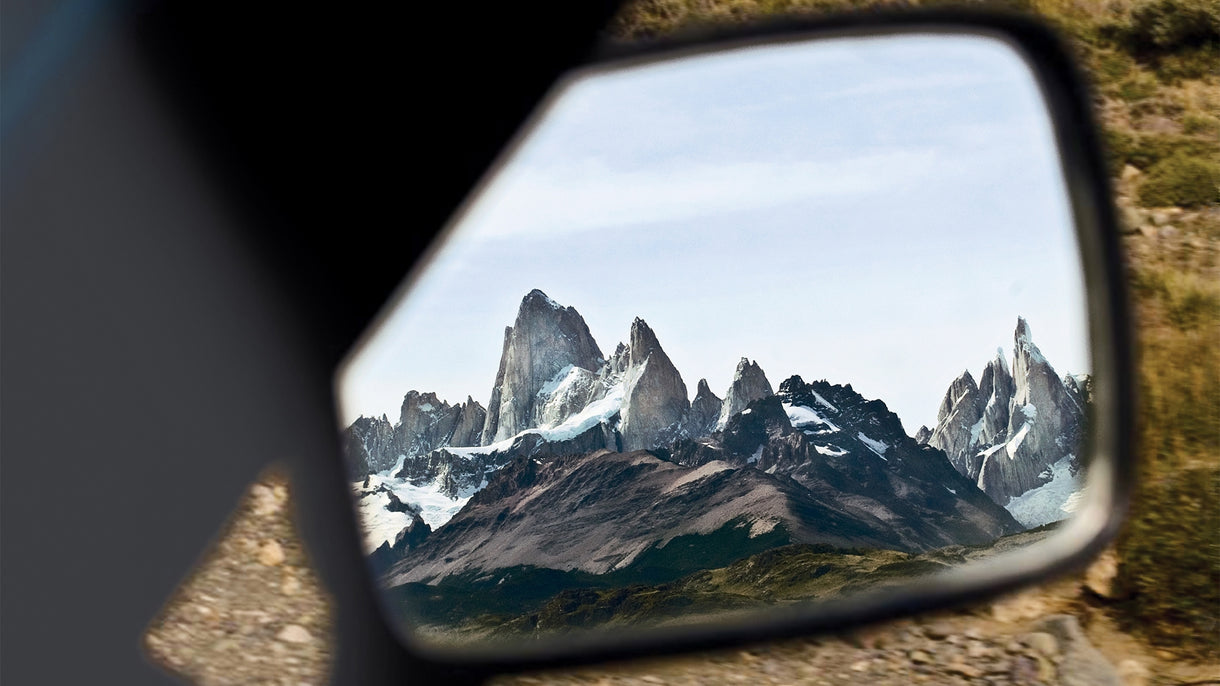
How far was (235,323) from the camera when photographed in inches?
70.2

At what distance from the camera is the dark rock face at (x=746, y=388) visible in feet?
6.70

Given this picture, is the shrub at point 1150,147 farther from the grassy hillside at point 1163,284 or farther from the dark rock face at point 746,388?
the dark rock face at point 746,388

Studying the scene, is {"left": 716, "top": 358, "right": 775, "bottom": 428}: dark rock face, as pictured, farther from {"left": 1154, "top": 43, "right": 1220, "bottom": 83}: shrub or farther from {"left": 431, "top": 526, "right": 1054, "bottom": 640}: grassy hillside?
{"left": 1154, "top": 43, "right": 1220, "bottom": 83}: shrub

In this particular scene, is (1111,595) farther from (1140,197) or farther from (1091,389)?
(1140,197)

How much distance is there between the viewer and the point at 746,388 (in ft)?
6.83

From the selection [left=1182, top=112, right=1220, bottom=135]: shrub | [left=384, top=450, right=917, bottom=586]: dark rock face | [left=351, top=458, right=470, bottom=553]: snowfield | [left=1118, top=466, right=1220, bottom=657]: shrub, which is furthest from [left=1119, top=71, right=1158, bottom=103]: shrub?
[left=351, top=458, right=470, bottom=553]: snowfield

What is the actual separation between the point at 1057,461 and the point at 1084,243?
1.53ft

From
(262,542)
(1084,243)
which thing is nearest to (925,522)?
(1084,243)

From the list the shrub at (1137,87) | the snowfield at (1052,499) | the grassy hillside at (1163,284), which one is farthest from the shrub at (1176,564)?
the shrub at (1137,87)

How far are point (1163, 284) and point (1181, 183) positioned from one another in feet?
0.86

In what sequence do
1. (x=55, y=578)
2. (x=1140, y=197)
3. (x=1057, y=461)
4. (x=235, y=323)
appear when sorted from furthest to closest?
1. (x=1140, y=197)
2. (x=1057, y=461)
3. (x=235, y=323)
4. (x=55, y=578)

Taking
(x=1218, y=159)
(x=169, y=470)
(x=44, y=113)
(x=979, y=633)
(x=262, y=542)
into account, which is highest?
(x=44, y=113)

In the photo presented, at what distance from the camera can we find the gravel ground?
187 cm

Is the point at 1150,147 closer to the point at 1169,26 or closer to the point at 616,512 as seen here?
the point at 1169,26
